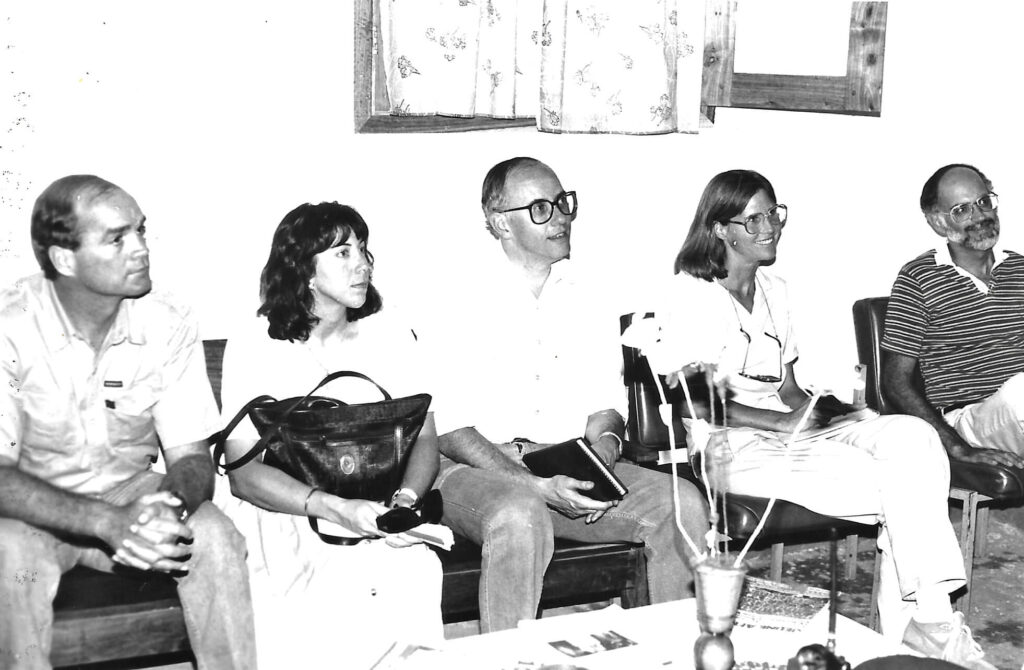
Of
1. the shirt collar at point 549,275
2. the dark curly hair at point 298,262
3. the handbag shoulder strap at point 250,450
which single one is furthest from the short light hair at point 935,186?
the handbag shoulder strap at point 250,450

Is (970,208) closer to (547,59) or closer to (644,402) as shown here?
(644,402)

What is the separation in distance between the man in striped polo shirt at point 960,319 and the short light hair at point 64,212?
2596mm

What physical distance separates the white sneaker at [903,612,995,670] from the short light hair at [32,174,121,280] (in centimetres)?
235

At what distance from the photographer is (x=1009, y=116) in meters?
4.66

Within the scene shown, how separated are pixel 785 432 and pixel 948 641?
76cm

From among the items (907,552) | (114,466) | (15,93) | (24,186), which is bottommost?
(907,552)

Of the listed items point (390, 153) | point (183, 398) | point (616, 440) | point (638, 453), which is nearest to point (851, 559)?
point (638, 453)

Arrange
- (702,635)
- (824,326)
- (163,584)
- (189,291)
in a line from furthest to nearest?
(824,326) → (189,291) → (163,584) → (702,635)

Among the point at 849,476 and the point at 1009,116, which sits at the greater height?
the point at 1009,116

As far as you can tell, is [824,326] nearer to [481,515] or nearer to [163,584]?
[481,515]

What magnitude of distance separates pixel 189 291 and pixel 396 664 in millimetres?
1685

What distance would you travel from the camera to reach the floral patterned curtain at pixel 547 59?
364 cm

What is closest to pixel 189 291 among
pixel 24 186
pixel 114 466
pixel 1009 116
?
pixel 24 186

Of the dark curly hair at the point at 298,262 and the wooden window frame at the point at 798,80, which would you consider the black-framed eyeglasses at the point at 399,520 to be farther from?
the wooden window frame at the point at 798,80
